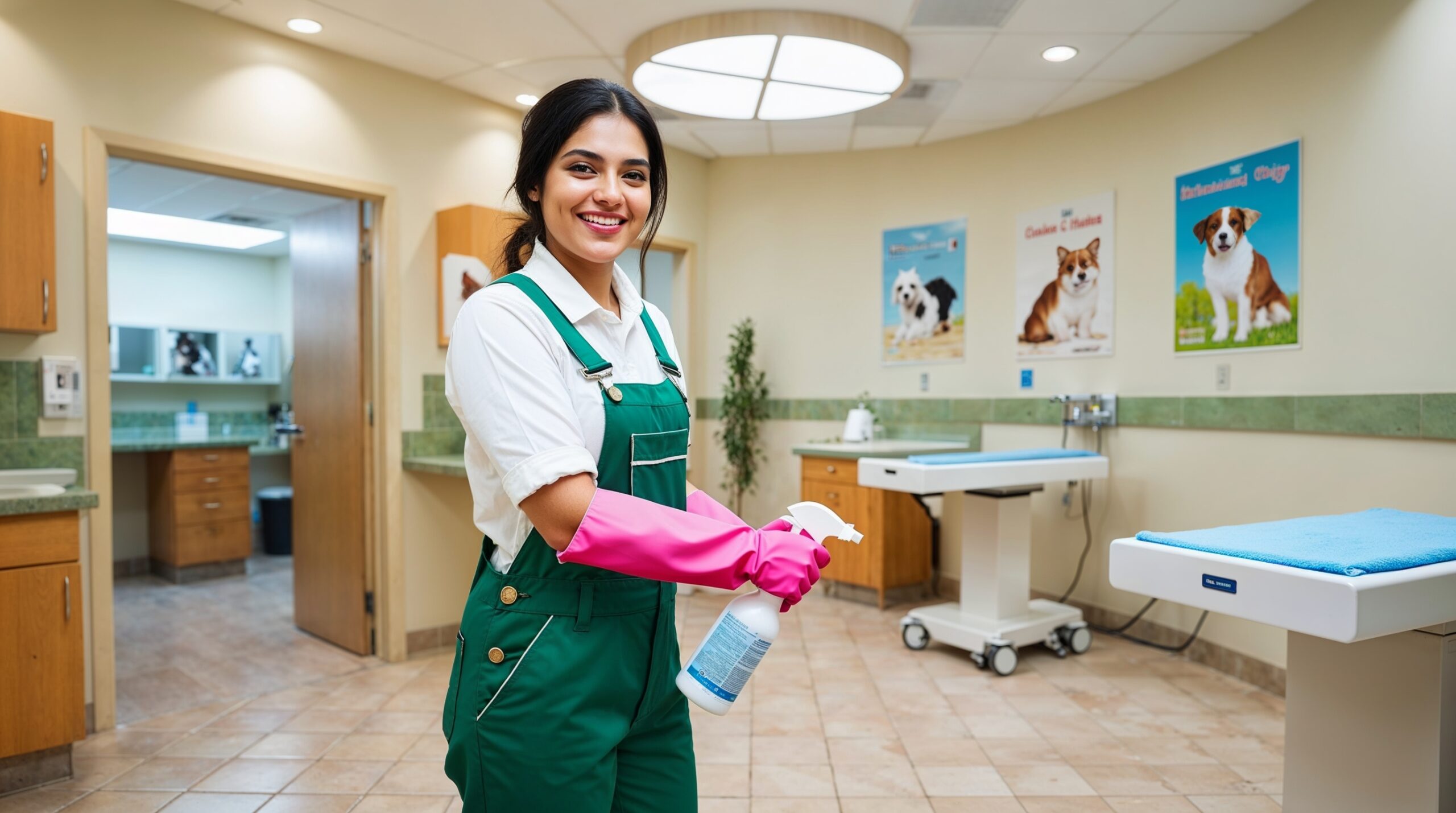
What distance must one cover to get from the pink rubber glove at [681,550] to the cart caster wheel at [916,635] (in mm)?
3137

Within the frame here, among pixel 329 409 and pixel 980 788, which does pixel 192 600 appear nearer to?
pixel 329 409

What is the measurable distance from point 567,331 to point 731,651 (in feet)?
1.44

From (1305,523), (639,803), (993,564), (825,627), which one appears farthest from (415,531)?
(1305,523)

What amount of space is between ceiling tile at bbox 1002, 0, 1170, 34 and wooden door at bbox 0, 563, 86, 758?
3.73 meters

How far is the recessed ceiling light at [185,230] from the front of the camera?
6.04 metres

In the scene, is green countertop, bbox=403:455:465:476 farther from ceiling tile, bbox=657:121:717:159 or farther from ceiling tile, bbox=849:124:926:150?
ceiling tile, bbox=849:124:926:150

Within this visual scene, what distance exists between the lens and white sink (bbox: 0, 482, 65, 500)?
2.54m

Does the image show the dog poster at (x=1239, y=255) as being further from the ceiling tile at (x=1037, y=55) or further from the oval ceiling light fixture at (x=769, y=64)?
the oval ceiling light fixture at (x=769, y=64)

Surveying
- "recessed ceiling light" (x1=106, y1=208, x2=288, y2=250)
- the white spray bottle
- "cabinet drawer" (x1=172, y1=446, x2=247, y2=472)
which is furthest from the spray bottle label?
"recessed ceiling light" (x1=106, y1=208, x2=288, y2=250)

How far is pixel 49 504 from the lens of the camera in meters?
2.53

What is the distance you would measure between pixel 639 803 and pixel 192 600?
4.96 meters

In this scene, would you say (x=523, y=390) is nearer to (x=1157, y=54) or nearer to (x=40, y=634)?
(x=40, y=634)

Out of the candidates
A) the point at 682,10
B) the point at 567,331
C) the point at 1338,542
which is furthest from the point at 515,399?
the point at 682,10

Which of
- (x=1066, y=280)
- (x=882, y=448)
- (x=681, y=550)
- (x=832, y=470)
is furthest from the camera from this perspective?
(x=832, y=470)
